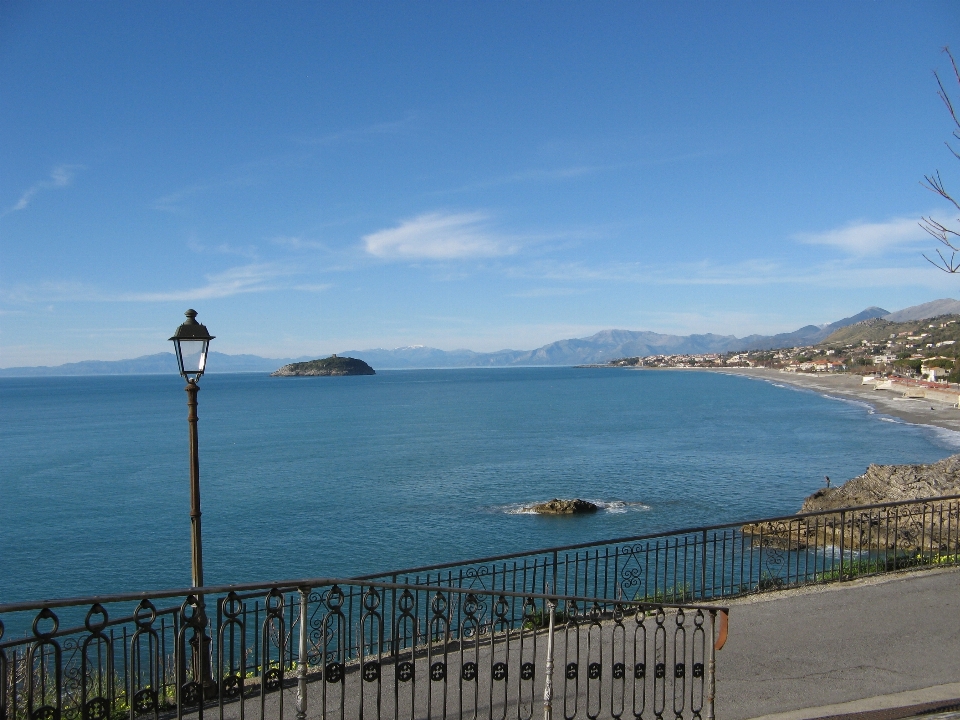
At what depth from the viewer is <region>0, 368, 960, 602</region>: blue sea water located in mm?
27984

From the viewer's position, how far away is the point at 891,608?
1029 cm

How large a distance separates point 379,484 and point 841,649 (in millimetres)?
35408

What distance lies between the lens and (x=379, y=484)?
1682 inches

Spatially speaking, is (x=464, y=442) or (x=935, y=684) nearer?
(x=935, y=684)

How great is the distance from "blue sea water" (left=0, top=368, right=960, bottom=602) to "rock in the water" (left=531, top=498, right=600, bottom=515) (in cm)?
65

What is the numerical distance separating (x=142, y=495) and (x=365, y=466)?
13.6 meters

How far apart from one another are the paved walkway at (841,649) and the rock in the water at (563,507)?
854 inches

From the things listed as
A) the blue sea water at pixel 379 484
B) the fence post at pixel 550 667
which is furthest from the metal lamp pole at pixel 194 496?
the blue sea water at pixel 379 484

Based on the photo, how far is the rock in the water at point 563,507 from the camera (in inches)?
1300

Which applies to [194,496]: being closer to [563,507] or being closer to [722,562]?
[722,562]

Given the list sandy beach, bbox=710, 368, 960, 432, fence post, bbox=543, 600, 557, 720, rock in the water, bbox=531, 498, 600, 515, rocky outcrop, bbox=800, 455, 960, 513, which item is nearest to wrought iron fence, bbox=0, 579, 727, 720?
fence post, bbox=543, 600, 557, 720

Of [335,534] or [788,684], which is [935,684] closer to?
[788,684]

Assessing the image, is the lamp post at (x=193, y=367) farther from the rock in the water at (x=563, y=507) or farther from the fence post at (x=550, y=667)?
the rock in the water at (x=563, y=507)

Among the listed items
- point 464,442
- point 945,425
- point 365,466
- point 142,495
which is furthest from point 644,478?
point 945,425
